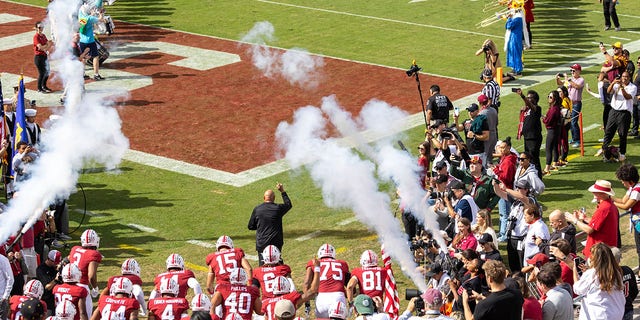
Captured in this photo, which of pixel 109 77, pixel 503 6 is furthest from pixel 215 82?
pixel 503 6

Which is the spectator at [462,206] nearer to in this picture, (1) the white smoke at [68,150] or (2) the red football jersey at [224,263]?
(2) the red football jersey at [224,263]

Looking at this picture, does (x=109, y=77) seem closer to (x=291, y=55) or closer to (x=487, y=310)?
(x=291, y=55)

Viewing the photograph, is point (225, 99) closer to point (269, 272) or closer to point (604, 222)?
point (269, 272)

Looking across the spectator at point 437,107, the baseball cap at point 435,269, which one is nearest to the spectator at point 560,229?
the baseball cap at point 435,269

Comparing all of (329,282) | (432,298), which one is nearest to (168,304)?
(329,282)

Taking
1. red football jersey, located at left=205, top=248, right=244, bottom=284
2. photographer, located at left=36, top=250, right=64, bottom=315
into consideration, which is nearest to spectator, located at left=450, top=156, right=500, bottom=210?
red football jersey, located at left=205, top=248, right=244, bottom=284

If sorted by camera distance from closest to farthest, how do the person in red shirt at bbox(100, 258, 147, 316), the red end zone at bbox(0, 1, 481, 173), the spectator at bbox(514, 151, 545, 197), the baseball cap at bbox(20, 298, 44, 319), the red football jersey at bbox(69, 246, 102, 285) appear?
the baseball cap at bbox(20, 298, 44, 319), the person in red shirt at bbox(100, 258, 147, 316), the red football jersey at bbox(69, 246, 102, 285), the spectator at bbox(514, 151, 545, 197), the red end zone at bbox(0, 1, 481, 173)

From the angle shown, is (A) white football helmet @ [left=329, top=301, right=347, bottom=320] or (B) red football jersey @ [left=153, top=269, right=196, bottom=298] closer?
(A) white football helmet @ [left=329, top=301, right=347, bottom=320]

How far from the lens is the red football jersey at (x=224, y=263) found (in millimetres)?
14633

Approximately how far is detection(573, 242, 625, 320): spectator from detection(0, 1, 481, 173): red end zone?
36.6 feet

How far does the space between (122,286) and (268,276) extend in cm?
201

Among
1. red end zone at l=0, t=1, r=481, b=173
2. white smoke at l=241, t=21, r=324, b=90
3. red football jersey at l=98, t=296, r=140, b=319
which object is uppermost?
white smoke at l=241, t=21, r=324, b=90

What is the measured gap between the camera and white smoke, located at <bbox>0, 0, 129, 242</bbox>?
1686 cm

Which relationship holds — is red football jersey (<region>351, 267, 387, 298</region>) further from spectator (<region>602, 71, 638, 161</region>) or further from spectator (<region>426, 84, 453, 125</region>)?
spectator (<region>602, 71, 638, 161</region>)
